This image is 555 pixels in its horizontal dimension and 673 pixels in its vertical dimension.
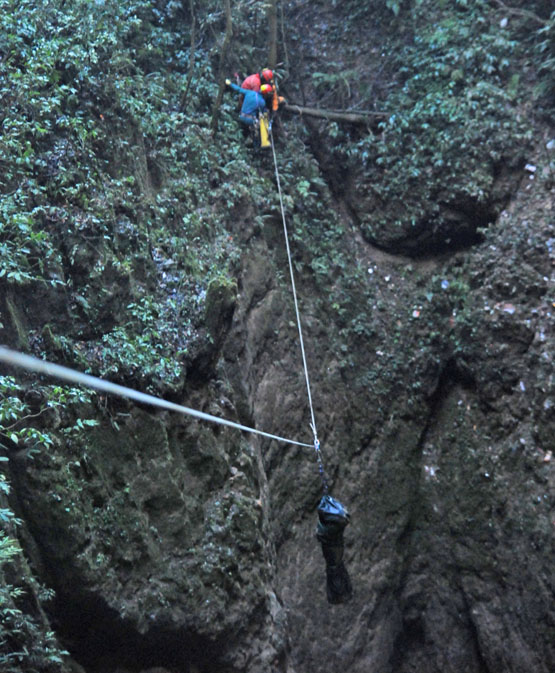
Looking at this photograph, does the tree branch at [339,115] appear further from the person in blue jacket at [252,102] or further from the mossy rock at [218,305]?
the mossy rock at [218,305]

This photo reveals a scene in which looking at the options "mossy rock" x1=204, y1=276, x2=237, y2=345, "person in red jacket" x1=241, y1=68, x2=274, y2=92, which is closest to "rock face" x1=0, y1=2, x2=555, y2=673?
"mossy rock" x1=204, y1=276, x2=237, y2=345

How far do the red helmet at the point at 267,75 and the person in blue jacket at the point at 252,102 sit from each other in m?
0.13

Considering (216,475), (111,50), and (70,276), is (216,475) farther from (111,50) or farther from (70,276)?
(111,50)

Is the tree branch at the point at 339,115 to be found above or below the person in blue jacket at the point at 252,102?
above

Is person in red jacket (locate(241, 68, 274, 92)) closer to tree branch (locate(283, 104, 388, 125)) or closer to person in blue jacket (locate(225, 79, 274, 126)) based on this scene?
person in blue jacket (locate(225, 79, 274, 126))

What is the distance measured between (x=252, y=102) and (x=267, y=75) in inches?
16.8

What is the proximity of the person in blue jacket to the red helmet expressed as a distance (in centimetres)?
13

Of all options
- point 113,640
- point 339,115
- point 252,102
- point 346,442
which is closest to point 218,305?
point 113,640

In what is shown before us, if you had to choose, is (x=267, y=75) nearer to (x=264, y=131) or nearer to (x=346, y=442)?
(x=264, y=131)

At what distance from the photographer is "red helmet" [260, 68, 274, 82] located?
920 cm

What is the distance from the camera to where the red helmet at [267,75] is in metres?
9.20

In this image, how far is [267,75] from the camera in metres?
9.21

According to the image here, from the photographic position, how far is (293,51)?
33.9 ft

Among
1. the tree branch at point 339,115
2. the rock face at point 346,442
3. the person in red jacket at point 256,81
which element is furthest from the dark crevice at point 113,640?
the tree branch at point 339,115
